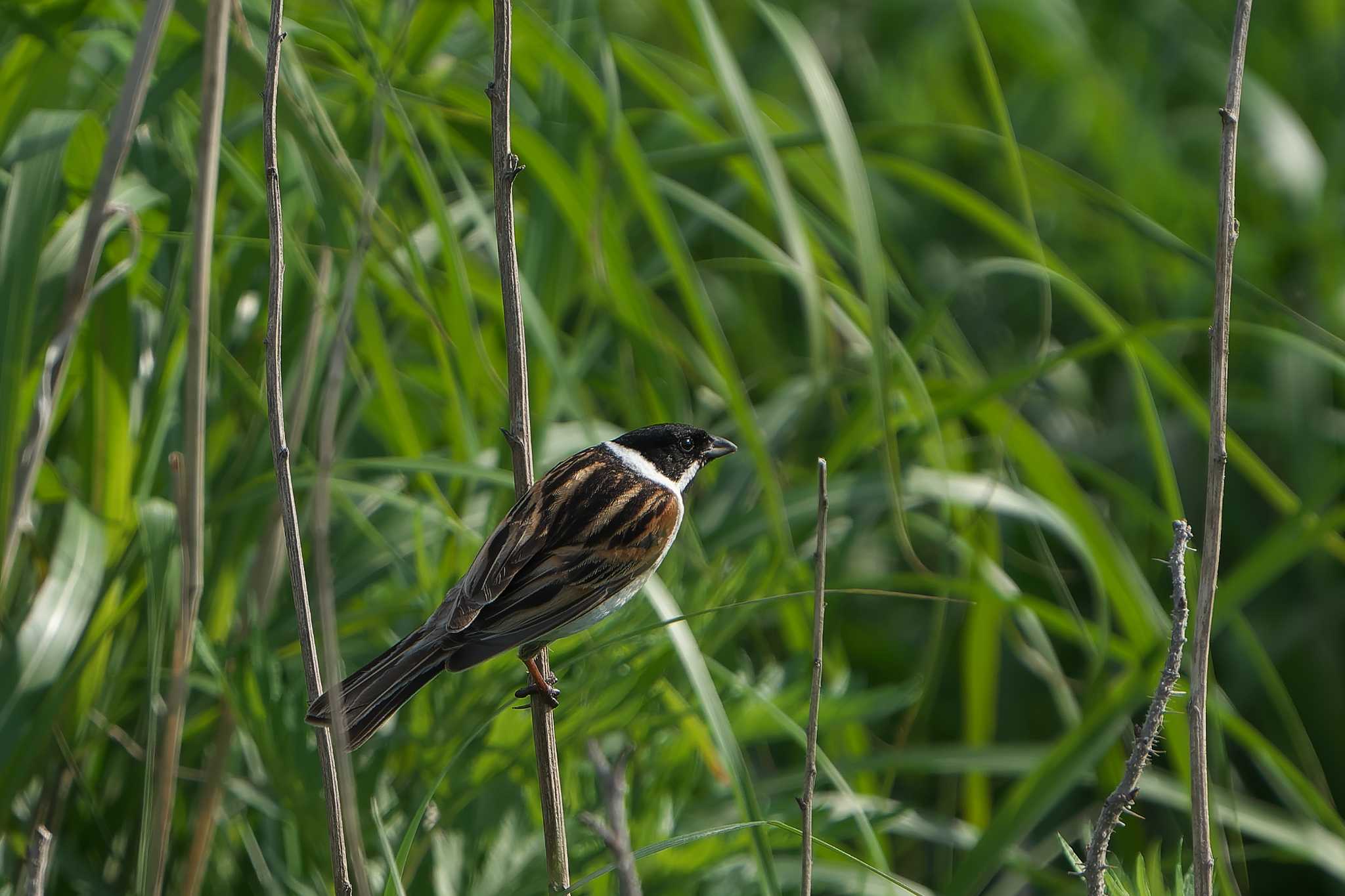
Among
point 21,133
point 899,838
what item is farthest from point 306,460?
point 899,838

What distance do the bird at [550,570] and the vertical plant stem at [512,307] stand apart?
0.16 meters

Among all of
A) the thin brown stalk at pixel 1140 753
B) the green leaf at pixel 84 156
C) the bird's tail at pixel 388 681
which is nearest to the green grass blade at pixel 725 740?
the bird's tail at pixel 388 681

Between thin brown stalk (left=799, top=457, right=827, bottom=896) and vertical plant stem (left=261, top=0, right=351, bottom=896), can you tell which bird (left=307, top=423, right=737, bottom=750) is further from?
thin brown stalk (left=799, top=457, right=827, bottom=896)

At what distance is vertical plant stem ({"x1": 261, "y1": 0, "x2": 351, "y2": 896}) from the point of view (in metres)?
1.78

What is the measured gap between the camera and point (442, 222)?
272 centimetres

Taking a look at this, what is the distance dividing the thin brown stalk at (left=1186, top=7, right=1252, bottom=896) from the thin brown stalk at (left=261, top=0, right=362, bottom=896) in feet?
3.91

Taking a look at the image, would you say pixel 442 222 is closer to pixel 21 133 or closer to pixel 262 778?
pixel 21 133

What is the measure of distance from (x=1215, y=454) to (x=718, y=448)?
3.77 ft

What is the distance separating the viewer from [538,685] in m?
2.28

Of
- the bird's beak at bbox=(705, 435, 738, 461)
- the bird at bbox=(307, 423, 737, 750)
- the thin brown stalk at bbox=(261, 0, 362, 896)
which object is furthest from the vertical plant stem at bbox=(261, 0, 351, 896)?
the bird's beak at bbox=(705, 435, 738, 461)

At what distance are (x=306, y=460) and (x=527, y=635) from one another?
110 cm

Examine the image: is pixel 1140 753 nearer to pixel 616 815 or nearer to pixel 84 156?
pixel 616 815

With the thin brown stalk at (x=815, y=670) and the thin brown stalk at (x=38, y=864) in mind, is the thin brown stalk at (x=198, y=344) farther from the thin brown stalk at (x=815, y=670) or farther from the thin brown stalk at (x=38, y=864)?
the thin brown stalk at (x=815, y=670)

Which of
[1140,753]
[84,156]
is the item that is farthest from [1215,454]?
[84,156]
